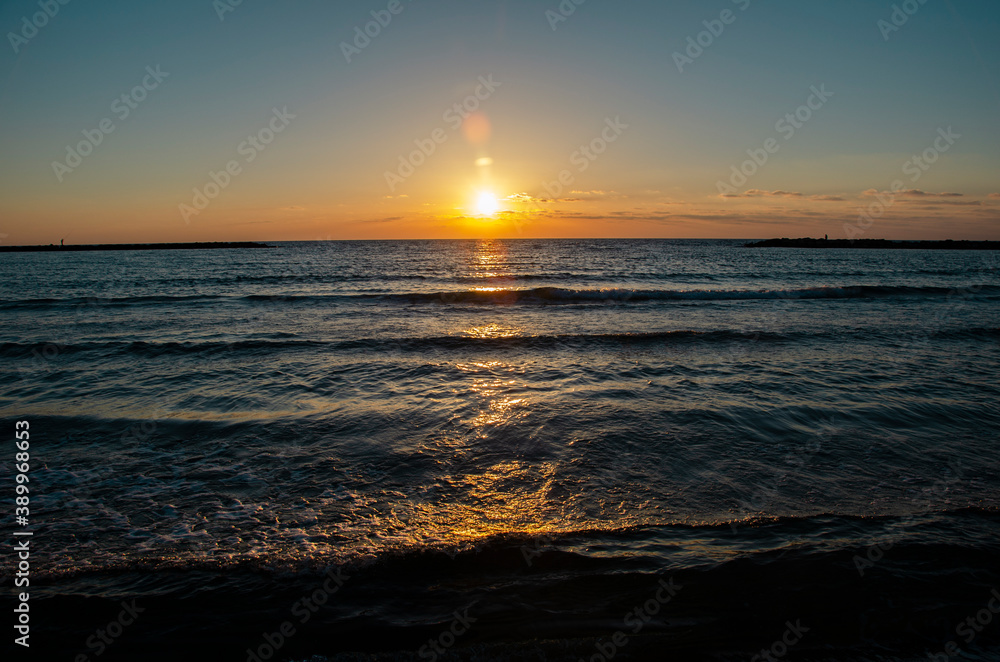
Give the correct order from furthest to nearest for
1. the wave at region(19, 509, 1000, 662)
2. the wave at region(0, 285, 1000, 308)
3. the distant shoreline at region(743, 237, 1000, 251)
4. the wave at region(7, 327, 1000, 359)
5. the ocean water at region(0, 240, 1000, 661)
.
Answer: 1. the distant shoreline at region(743, 237, 1000, 251)
2. the wave at region(0, 285, 1000, 308)
3. the wave at region(7, 327, 1000, 359)
4. the ocean water at region(0, 240, 1000, 661)
5. the wave at region(19, 509, 1000, 662)

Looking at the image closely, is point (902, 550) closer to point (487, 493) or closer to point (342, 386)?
point (487, 493)

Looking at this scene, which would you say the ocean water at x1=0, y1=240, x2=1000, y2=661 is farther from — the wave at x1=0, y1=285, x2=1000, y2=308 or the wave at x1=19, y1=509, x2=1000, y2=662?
the wave at x1=0, y1=285, x2=1000, y2=308

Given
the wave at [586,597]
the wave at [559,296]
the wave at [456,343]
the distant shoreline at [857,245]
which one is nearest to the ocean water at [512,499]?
the wave at [586,597]

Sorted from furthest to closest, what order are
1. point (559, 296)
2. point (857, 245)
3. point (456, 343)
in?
point (857, 245), point (559, 296), point (456, 343)

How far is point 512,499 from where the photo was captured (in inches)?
226

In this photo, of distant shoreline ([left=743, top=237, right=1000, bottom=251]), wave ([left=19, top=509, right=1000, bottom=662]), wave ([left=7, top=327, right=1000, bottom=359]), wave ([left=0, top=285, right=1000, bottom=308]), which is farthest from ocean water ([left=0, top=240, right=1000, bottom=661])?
distant shoreline ([left=743, top=237, right=1000, bottom=251])

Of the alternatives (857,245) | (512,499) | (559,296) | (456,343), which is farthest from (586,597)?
(857,245)

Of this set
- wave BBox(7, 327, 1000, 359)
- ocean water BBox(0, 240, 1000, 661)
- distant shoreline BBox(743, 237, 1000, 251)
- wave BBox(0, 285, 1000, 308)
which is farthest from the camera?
distant shoreline BBox(743, 237, 1000, 251)

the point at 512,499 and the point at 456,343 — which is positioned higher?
the point at 456,343

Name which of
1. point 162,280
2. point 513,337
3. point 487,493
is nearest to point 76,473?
point 487,493

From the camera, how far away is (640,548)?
4641mm

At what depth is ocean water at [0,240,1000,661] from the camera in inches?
147

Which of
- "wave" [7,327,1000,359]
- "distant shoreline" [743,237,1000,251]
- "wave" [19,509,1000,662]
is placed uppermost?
"distant shoreline" [743,237,1000,251]

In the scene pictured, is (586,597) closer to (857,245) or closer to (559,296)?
(559,296)
